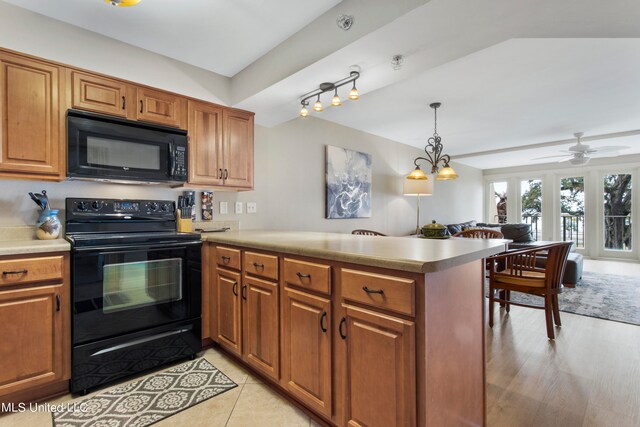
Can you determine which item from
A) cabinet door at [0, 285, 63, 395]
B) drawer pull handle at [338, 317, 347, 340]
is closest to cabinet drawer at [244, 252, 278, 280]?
drawer pull handle at [338, 317, 347, 340]

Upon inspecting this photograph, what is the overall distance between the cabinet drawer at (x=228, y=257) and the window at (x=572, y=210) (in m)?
8.45

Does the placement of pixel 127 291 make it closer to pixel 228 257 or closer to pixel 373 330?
pixel 228 257

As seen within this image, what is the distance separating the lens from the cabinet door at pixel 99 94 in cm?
213

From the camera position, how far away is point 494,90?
3.33 metres

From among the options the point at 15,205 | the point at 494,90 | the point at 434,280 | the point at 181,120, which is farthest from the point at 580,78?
the point at 15,205

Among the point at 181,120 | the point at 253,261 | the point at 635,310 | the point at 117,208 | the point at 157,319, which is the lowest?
the point at 635,310

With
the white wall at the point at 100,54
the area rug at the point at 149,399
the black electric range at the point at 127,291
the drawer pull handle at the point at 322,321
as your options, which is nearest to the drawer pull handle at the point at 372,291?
the drawer pull handle at the point at 322,321

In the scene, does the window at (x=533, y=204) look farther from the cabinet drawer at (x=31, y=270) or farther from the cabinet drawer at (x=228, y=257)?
the cabinet drawer at (x=31, y=270)

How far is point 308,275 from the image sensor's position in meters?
1.60

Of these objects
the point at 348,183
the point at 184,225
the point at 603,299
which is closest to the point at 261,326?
the point at 184,225

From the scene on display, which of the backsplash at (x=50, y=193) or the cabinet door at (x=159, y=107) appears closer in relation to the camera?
the backsplash at (x=50, y=193)

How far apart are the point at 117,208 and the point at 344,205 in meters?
2.74

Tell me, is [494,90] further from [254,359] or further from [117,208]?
[117,208]

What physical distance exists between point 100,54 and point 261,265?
1.99 metres
